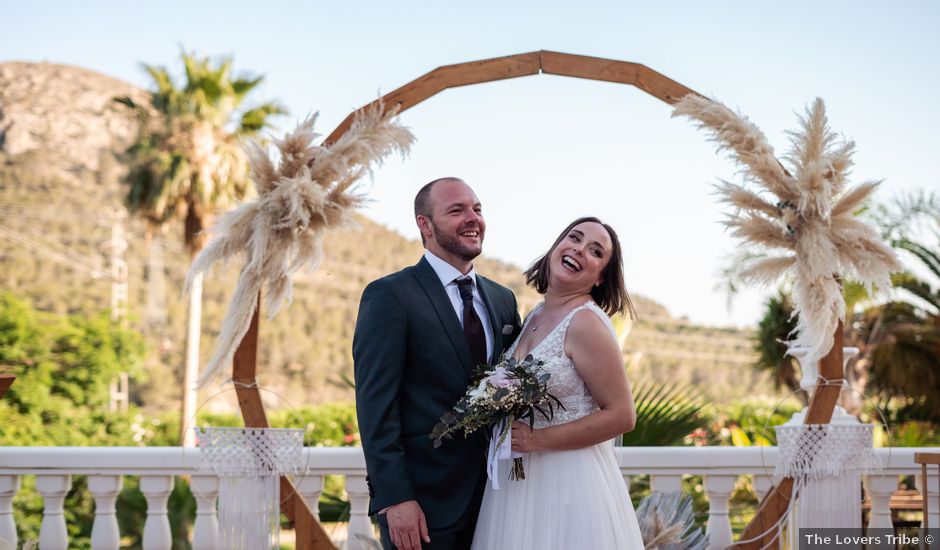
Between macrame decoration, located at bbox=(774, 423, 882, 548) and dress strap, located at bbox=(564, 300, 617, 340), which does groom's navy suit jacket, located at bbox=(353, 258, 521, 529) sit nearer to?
dress strap, located at bbox=(564, 300, 617, 340)

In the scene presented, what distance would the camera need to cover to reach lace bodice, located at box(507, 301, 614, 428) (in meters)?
3.03

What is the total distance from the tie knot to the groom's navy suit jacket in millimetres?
100

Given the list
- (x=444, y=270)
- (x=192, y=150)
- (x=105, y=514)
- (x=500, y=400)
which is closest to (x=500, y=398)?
(x=500, y=400)

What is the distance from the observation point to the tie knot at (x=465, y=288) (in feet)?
10.7

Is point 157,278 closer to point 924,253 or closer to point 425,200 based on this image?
point 924,253

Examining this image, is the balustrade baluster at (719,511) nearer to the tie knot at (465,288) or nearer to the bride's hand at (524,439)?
the bride's hand at (524,439)

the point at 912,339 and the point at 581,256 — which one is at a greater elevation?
the point at 912,339

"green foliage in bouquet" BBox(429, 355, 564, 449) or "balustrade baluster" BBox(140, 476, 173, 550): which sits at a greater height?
"green foliage in bouquet" BBox(429, 355, 564, 449)

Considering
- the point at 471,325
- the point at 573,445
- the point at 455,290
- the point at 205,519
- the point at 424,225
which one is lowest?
the point at 205,519

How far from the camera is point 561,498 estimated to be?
3010 mm

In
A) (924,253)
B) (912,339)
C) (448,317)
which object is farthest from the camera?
(912,339)

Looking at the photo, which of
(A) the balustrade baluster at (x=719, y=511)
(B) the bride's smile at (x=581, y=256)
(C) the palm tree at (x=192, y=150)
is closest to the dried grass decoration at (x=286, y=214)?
(B) the bride's smile at (x=581, y=256)

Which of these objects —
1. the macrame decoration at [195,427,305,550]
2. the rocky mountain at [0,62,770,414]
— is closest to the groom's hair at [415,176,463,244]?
the macrame decoration at [195,427,305,550]

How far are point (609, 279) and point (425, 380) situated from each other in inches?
31.6
